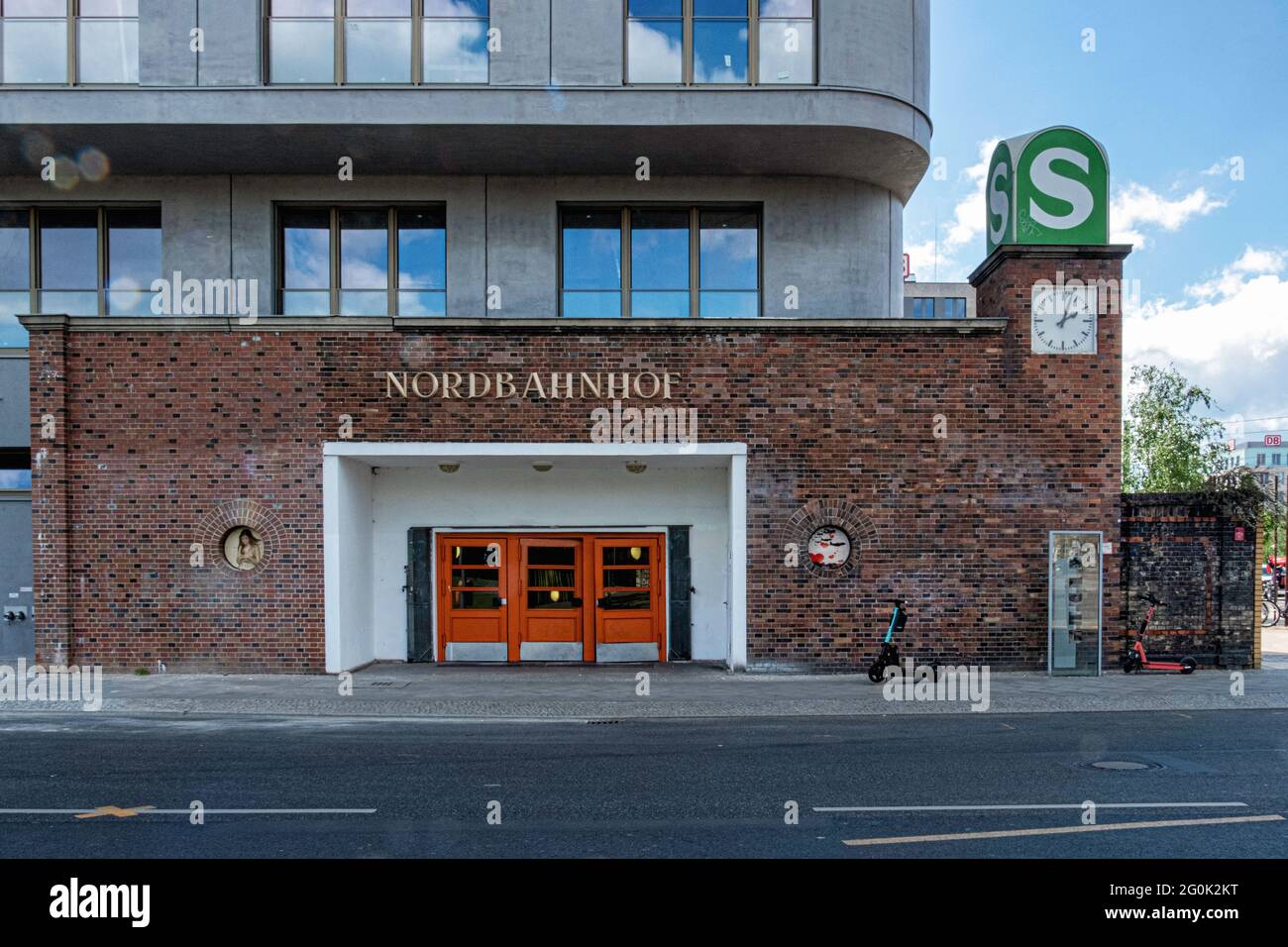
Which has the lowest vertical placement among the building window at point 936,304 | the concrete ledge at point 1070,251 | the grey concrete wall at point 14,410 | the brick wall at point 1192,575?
the brick wall at point 1192,575

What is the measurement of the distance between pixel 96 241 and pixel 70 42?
10.9 ft

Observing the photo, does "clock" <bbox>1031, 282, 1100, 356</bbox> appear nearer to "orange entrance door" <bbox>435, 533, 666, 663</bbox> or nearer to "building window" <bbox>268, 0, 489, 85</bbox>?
"orange entrance door" <bbox>435, 533, 666, 663</bbox>

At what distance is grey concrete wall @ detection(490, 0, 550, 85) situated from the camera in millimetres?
14312

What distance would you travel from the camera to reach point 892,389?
1344 cm

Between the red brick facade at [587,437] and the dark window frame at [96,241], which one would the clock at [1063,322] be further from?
the dark window frame at [96,241]

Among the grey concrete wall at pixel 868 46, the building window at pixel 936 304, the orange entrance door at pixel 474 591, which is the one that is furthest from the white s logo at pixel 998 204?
the building window at pixel 936 304

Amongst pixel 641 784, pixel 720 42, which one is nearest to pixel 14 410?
pixel 720 42

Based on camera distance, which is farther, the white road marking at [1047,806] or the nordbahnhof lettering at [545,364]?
the nordbahnhof lettering at [545,364]

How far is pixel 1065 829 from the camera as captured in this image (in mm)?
6129

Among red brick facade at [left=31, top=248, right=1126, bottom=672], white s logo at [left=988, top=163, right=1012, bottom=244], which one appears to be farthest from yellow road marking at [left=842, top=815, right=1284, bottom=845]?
white s logo at [left=988, top=163, right=1012, bottom=244]

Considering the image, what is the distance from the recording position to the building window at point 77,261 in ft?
51.5

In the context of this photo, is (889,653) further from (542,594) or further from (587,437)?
(542,594)

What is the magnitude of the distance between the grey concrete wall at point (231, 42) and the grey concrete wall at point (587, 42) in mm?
4943

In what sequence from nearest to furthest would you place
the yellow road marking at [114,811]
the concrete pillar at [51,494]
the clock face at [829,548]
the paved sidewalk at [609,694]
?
the yellow road marking at [114,811] < the paved sidewalk at [609,694] < the concrete pillar at [51,494] < the clock face at [829,548]
